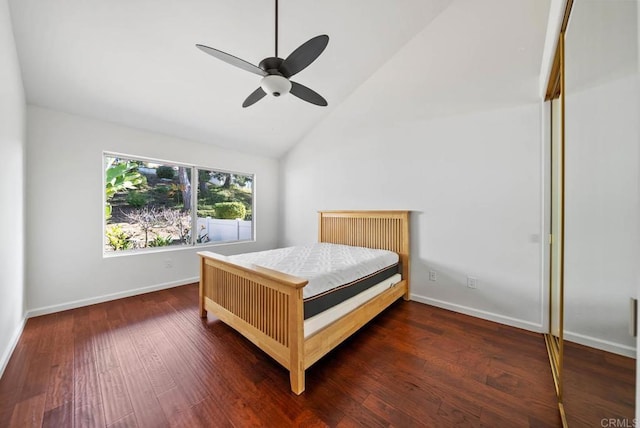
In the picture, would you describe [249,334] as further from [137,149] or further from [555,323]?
[137,149]

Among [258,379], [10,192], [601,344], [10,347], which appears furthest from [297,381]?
[10,192]

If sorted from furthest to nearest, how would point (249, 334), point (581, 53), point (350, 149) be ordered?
point (350, 149) < point (249, 334) < point (581, 53)

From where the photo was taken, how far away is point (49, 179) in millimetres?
2627

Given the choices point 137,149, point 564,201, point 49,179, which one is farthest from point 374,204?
point 49,179

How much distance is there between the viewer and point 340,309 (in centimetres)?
192

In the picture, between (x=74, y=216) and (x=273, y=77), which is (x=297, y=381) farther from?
(x=74, y=216)

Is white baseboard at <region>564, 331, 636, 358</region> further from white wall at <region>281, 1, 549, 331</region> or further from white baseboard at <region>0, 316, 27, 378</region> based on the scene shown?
white baseboard at <region>0, 316, 27, 378</region>

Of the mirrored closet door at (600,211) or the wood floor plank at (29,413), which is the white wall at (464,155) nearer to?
the mirrored closet door at (600,211)

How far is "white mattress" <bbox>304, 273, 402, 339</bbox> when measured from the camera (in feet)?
5.37

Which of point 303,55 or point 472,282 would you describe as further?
point 472,282

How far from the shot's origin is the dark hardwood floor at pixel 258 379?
133 cm

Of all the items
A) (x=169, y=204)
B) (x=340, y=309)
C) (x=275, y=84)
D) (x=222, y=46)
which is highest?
(x=222, y=46)

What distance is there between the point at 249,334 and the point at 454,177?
266cm

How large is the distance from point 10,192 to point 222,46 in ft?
7.21
